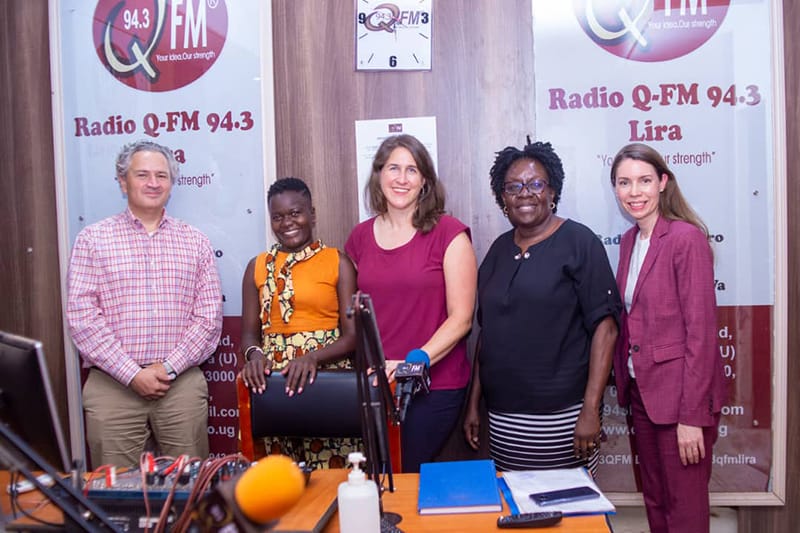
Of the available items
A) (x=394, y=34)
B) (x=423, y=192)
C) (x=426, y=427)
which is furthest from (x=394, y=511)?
(x=394, y=34)

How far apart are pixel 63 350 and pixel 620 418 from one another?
2693 millimetres

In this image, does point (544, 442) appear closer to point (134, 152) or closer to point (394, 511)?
point (394, 511)

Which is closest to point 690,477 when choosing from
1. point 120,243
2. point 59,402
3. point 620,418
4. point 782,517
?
point 620,418

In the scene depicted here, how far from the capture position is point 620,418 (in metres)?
2.83

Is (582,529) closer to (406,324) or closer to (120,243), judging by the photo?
(406,324)

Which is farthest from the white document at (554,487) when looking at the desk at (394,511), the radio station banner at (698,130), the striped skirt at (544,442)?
the radio station banner at (698,130)

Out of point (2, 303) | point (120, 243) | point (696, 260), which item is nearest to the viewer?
point (696, 260)

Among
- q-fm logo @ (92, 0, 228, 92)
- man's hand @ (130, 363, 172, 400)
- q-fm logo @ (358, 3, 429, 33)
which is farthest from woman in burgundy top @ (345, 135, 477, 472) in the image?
q-fm logo @ (92, 0, 228, 92)

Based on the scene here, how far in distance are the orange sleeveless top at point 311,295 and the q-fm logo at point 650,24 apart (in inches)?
60.7

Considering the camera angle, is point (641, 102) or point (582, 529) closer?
point (582, 529)

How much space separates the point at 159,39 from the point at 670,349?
8.57ft

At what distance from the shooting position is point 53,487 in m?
0.96

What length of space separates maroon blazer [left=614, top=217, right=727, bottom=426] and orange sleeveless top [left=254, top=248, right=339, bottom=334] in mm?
1087

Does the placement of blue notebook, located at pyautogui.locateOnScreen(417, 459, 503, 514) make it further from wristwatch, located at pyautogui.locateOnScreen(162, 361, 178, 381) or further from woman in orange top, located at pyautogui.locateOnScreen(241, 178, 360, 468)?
wristwatch, located at pyautogui.locateOnScreen(162, 361, 178, 381)
